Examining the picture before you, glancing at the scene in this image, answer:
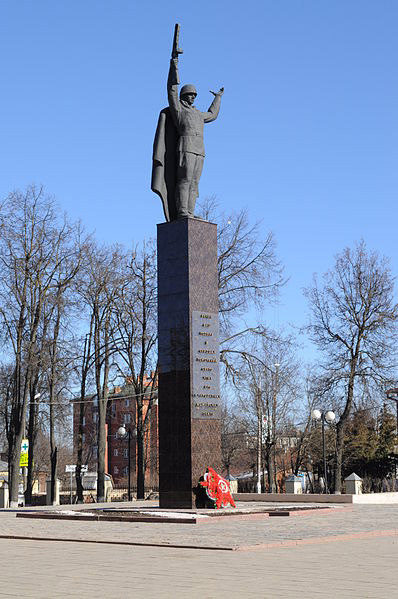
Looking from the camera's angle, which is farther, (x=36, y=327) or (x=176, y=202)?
(x=36, y=327)

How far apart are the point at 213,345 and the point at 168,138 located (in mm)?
5391

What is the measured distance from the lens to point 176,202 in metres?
20.8

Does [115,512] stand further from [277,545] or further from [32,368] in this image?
[32,368]

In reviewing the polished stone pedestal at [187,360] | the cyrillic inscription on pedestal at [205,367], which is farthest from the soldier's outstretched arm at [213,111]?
the cyrillic inscription on pedestal at [205,367]

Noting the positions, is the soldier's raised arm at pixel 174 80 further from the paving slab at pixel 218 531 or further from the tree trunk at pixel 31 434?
the tree trunk at pixel 31 434

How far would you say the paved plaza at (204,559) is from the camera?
24.5ft

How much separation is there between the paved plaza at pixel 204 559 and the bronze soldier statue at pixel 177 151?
26.7 ft

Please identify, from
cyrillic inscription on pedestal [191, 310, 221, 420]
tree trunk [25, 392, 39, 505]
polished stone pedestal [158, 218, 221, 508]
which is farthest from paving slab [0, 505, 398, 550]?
tree trunk [25, 392, 39, 505]

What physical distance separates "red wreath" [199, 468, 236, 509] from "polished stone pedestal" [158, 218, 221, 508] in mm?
319

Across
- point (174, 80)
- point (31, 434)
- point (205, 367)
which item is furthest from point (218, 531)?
point (31, 434)

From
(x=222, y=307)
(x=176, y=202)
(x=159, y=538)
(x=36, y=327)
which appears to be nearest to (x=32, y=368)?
(x=36, y=327)

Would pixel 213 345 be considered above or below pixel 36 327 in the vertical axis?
below

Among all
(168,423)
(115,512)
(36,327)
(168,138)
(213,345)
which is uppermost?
(168,138)

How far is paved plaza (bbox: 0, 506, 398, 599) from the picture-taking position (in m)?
7.48
